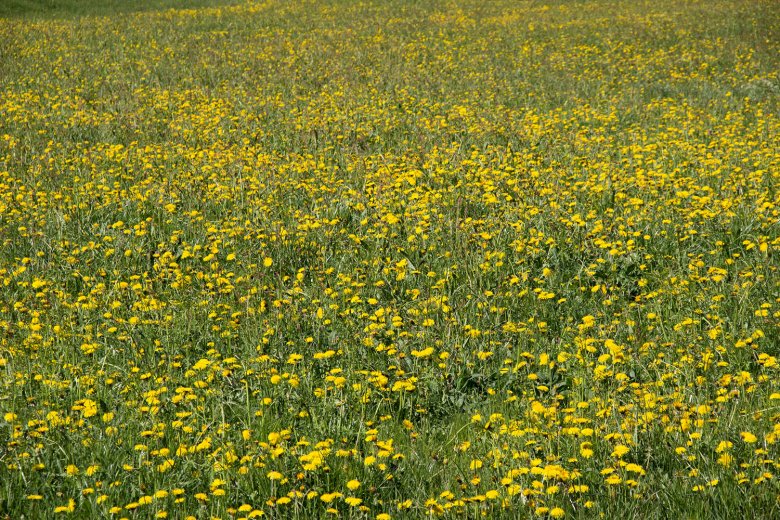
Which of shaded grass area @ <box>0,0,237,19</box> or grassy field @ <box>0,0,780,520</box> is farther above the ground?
shaded grass area @ <box>0,0,237,19</box>

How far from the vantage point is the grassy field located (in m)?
3.25

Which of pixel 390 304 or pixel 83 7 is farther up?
pixel 83 7

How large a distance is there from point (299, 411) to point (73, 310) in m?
2.13

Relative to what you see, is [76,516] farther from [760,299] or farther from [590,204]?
[590,204]

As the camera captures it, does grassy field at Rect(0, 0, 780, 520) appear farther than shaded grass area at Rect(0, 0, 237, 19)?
No

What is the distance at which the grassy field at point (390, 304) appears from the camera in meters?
3.25

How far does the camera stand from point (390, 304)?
17.1 feet

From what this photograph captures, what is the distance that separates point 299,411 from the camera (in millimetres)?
3883

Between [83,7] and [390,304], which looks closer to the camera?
[390,304]

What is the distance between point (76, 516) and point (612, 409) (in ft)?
7.83

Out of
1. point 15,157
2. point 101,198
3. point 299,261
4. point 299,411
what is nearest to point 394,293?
point 299,261

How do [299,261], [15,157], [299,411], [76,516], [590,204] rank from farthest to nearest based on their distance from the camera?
[15,157] < [590,204] < [299,261] < [299,411] < [76,516]

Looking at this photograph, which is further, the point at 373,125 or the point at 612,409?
the point at 373,125

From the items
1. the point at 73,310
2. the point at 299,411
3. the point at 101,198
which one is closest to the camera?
the point at 299,411
